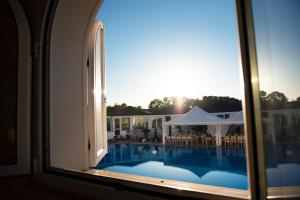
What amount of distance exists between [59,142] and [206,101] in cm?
753

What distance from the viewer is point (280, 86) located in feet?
2.27

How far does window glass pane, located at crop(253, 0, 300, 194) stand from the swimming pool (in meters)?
3.50

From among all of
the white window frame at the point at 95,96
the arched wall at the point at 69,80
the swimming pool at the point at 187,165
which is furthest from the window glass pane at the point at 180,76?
the arched wall at the point at 69,80

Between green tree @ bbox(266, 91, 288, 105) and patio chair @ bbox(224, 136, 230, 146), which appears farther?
patio chair @ bbox(224, 136, 230, 146)

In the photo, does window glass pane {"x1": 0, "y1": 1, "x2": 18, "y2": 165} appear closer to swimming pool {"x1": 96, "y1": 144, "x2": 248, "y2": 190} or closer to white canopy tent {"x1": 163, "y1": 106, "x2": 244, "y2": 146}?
swimming pool {"x1": 96, "y1": 144, "x2": 248, "y2": 190}

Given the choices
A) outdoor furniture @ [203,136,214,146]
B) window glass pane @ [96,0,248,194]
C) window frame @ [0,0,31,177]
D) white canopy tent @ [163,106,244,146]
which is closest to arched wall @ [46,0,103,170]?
window frame @ [0,0,31,177]

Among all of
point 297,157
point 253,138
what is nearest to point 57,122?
point 253,138

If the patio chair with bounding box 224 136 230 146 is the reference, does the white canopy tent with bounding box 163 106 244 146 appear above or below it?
above

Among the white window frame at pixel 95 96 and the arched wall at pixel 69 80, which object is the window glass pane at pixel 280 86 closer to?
the arched wall at pixel 69 80

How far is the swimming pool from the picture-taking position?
4.55 metres

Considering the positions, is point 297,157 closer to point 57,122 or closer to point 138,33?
point 57,122

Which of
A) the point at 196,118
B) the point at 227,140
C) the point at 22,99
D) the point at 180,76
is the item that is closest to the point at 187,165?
the point at 227,140

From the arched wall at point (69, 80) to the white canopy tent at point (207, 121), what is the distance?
573cm

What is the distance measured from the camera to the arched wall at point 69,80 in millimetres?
2041
